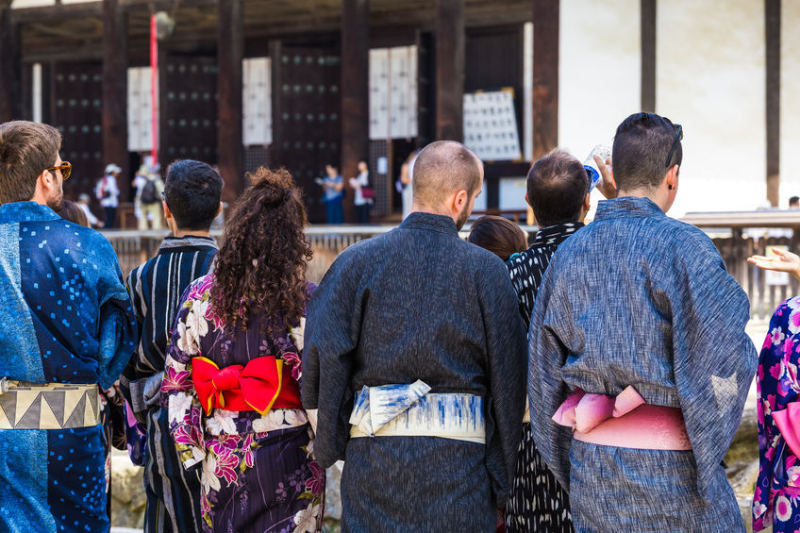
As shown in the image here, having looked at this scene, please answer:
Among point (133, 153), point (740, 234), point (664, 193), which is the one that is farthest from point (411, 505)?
point (133, 153)

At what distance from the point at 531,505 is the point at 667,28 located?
9012 mm

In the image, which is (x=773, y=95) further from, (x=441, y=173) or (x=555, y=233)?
(x=441, y=173)

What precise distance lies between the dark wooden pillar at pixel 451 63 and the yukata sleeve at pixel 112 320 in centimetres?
881

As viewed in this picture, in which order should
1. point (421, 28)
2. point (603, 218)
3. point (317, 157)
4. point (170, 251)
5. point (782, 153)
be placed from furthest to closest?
point (317, 157), point (421, 28), point (782, 153), point (170, 251), point (603, 218)

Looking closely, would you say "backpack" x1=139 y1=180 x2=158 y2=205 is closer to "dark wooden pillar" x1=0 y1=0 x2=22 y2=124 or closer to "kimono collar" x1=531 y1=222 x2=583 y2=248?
"dark wooden pillar" x1=0 y1=0 x2=22 y2=124

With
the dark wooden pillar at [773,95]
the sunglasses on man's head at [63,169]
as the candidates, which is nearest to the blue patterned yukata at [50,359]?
the sunglasses on man's head at [63,169]

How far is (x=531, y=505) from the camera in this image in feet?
10.1

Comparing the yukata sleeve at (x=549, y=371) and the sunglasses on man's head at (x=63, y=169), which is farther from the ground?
the sunglasses on man's head at (x=63, y=169)

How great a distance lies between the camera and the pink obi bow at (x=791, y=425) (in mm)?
2588

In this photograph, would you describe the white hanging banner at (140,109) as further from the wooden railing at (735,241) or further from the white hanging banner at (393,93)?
the wooden railing at (735,241)

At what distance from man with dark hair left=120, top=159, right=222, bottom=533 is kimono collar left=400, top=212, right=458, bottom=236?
1.00 m

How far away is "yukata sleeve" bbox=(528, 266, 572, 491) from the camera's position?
253cm

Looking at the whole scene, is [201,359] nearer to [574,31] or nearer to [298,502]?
[298,502]

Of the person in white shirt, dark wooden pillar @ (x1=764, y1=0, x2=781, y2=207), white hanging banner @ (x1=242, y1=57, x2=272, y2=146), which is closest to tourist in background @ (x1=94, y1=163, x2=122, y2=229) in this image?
white hanging banner @ (x1=242, y1=57, x2=272, y2=146)
